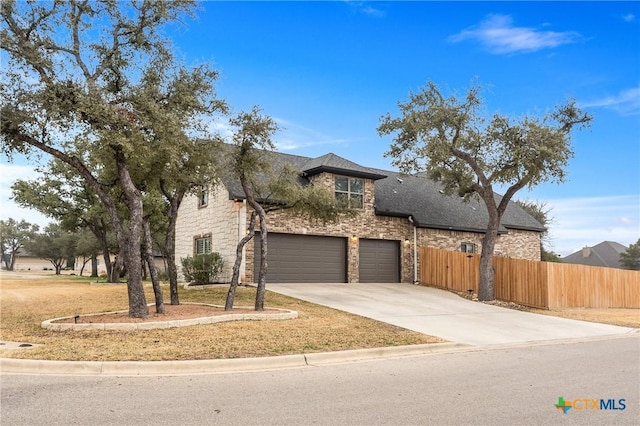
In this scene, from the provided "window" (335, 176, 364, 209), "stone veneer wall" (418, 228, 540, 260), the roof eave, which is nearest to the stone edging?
the roof eave

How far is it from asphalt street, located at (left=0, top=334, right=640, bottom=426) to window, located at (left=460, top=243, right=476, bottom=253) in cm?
1876

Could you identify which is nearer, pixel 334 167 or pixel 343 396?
pixel 343 396

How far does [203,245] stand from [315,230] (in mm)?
5421

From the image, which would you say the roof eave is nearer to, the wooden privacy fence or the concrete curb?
the wooden privacy fence

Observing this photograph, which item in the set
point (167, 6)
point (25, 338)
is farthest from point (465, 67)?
point (25, 338)

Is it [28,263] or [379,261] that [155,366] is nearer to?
[379,261]

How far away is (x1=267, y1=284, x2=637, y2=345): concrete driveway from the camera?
12.6 m

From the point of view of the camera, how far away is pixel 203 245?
23859mm

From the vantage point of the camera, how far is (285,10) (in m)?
14.5

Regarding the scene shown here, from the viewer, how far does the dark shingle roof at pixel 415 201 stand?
23.6 meters

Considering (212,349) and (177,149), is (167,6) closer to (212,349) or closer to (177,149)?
(177,149)

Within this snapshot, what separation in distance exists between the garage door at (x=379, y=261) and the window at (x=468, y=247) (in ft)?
13.9

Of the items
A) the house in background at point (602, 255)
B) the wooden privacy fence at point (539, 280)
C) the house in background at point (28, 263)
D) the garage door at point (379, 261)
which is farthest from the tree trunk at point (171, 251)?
the house in background at point (28, 263)

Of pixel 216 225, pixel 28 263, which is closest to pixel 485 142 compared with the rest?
pixel 216 225
